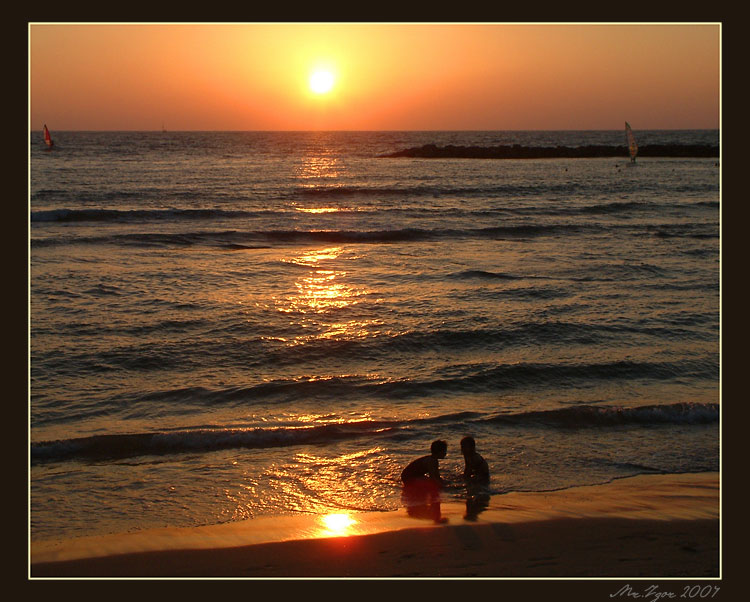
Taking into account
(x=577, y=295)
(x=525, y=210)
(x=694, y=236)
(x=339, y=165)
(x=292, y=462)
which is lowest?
(x=292, y=462)

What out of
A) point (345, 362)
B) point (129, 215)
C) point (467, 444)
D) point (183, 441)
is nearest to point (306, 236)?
point (129, 215)

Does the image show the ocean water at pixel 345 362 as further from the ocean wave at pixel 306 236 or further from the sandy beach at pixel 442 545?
the sandy beach at pixel 442 545

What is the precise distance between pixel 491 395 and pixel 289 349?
160 inches

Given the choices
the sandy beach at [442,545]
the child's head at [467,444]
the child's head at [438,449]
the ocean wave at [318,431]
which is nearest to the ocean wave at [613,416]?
the ocean wave at [318,431]

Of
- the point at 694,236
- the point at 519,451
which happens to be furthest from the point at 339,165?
the point at 519,451

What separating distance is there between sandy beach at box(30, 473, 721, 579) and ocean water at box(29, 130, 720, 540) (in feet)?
1.72

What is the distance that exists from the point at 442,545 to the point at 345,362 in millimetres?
6336

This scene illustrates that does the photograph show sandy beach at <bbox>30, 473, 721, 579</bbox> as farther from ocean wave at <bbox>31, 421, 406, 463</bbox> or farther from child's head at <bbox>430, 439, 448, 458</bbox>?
ocean wave at <bbox>31, 421, 406, 463</bbox>

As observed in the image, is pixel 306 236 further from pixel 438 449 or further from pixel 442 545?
pixel 442 545

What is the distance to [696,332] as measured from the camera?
564 inches

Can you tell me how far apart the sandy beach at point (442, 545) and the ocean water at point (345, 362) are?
0.52m

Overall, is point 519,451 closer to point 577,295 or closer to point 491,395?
point 491,395

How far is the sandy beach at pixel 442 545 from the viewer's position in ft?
20.4

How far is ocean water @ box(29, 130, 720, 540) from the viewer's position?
8618 mm
